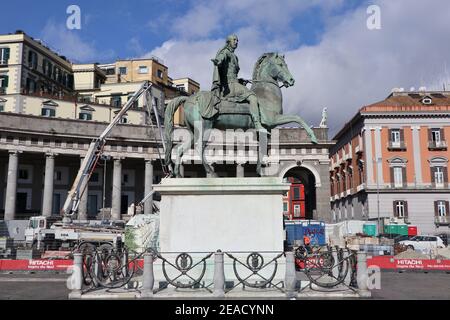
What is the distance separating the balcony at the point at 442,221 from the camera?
60031 millimetres

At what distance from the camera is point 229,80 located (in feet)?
46.9

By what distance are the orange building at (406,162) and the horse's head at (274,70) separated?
50027mm

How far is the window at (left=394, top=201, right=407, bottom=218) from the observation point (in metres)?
62.0

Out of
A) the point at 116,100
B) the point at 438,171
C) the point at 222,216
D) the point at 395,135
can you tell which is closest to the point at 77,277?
the point at 222,216

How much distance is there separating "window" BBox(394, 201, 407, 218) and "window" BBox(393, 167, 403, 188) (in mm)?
2345

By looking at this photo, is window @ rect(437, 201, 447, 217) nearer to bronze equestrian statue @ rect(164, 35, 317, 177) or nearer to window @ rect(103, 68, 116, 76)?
bronze equestrian statue @ rect(164, 35, 317, 177)

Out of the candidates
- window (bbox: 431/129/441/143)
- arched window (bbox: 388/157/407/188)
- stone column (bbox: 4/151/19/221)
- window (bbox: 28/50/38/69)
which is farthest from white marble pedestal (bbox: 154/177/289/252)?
window (bbox: 28/50/38/69)

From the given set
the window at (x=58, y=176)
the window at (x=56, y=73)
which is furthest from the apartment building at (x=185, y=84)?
the window at (x=58, y=176)

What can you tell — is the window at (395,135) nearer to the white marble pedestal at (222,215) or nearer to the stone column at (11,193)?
the stone column at (11,193)

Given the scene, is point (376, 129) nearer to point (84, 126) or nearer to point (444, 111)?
point (444, 111)

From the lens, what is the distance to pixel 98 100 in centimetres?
7425

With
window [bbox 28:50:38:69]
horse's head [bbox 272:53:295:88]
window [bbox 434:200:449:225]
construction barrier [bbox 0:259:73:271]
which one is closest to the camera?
horse's head [bbox 272:53:295:88]

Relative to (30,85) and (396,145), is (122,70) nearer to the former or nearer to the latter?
(30,85)

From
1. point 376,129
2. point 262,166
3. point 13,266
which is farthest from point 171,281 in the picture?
point 376,129
